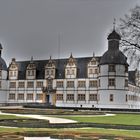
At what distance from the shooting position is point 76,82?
7019cm

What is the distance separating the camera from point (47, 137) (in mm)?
16438

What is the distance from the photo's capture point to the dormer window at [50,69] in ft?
240

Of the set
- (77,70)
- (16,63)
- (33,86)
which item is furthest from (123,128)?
(16,63)

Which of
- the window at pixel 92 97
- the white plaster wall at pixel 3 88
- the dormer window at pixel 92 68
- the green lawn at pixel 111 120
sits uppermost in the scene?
the dormer window at pixel 92 68

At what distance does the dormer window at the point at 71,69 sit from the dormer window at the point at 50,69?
332cm

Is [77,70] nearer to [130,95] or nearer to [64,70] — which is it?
[64,70]

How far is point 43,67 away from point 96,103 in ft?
53.8

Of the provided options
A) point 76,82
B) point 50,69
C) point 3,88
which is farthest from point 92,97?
point 3,88

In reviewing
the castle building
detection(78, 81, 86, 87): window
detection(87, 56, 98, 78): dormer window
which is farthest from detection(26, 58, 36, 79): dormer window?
detection(87, 56, 98, 78): dormer window

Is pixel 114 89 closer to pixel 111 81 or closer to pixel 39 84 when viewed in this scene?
pixel 111 81

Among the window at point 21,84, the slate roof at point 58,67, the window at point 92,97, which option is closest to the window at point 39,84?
the slate roof at point 58,67

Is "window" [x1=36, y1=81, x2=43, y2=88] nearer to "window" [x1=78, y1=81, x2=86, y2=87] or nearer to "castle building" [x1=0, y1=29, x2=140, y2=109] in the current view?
"castle building" [x1=0, y1=29, x2=140, y2=109]

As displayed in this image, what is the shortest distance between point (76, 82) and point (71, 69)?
3.00 metres

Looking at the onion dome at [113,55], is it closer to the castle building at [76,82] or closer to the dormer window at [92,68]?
the castle building at [76,82]
